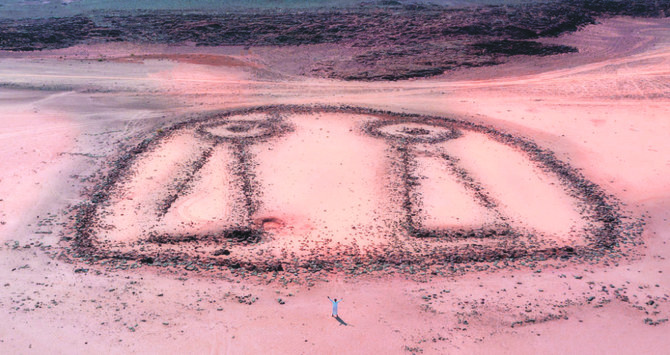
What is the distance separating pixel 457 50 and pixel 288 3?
19.1 m

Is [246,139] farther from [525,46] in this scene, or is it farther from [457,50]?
[525,46]

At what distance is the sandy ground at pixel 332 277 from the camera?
7.91 meters

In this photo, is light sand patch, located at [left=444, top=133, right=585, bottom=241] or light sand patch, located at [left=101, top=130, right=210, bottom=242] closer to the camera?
light sand patch, located at [left=101, top=130, right=210, bottom=242]

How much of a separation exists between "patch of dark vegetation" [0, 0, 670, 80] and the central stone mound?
878cm

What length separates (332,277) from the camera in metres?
9.63

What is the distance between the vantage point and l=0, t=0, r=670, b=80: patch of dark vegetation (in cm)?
2642

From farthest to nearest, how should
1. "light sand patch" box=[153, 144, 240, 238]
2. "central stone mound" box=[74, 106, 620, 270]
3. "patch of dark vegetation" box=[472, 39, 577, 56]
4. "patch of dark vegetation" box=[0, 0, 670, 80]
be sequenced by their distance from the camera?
"patch of dark vegetation" box=[472, 39, 577, 56]
"patch of dark vegetation" box=[0, 0, 670, 80]
"light sand patch" box=[153, 144, 240, 238]
"central stone mound" box=[74, 106, 620, 270]

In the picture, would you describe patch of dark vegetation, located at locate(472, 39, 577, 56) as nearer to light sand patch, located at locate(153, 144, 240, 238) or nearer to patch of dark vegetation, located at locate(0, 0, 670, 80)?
patch of dark vegetation, located at locate(0, 0, 670, 80)

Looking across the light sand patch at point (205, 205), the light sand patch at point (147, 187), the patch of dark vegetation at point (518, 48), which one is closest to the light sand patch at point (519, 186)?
the light sand patch at point (205, 205)

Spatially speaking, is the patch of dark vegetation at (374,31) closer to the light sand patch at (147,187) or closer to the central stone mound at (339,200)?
the central stone mound at (339,200)

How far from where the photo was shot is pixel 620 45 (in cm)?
2955

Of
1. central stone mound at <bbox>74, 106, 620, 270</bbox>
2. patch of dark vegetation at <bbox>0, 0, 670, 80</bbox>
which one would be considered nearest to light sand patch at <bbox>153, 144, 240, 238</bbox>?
central stone mound at <bbox>74, 106, 620, 270</bbox>

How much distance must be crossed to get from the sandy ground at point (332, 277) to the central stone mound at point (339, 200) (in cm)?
44

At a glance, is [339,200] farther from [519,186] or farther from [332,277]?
[519,186]
